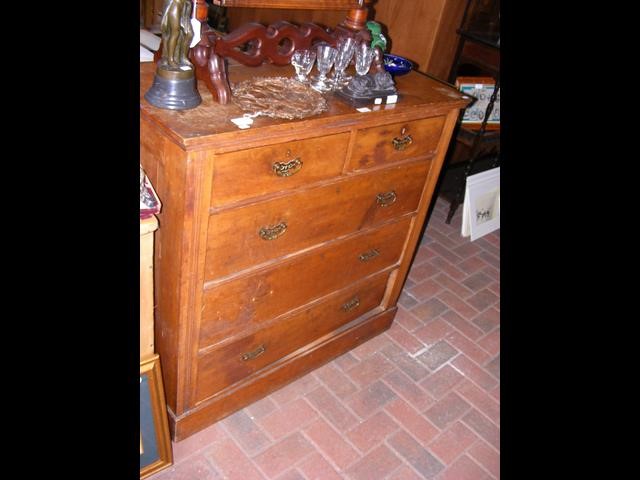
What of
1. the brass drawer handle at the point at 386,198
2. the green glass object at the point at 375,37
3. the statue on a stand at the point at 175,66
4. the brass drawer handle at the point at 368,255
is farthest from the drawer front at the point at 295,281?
the green glass object at the point at 375,37

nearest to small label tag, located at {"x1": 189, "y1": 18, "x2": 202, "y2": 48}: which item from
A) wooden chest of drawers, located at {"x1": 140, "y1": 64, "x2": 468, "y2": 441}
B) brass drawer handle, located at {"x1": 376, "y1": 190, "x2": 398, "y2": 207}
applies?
wooden chest of drawers, located at {"x1": 140, "y1": 64, "x2": 468, "y2": 441}

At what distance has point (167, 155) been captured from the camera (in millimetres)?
Answer: 1638

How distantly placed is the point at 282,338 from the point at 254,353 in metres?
0.17

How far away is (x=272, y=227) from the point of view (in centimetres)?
194

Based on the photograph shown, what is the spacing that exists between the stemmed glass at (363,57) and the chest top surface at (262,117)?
0.62 ft

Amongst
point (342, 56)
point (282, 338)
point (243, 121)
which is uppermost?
point (342, 56)

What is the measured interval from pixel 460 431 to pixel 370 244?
1087 millimetres

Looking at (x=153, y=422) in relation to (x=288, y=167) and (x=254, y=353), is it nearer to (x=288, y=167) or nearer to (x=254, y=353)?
(x=254, y=353)

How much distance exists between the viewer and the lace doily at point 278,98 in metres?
1.75

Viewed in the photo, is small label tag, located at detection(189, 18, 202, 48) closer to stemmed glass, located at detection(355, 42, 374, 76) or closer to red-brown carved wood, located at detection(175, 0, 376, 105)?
red-brown carved wood, located at detection(175, 0, 376, 105)

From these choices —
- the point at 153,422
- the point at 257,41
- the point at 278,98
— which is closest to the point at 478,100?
the point at 257,41

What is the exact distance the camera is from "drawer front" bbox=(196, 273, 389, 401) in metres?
2.22
